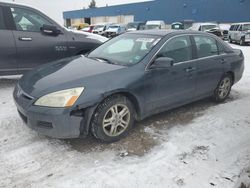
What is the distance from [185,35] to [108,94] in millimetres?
2013

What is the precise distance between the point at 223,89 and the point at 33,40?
3.99 meters

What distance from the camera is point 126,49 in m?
4.73

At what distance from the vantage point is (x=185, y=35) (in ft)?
16.2

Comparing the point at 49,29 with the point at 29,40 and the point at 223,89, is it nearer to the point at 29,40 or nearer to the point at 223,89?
the point at 29,40

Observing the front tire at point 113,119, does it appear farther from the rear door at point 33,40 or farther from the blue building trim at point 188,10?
the blue building trim at point 188,10

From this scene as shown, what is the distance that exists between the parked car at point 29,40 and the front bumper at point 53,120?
8.67 ft

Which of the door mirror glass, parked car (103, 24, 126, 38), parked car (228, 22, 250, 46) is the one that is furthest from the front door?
parked car (103, 24, 126, 38)

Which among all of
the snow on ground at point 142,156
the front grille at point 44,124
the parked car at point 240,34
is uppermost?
the front grille at point 44,124

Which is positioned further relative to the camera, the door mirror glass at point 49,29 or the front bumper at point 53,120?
the door mirror glass at point 49,29

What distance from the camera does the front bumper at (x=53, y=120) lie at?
3455 mm

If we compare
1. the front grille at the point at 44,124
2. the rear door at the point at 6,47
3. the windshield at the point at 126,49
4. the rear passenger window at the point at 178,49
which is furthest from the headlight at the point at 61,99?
the rear door at the point at 6,47

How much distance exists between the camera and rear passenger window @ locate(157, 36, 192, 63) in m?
4.52

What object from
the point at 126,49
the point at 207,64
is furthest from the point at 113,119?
the point at 207,64

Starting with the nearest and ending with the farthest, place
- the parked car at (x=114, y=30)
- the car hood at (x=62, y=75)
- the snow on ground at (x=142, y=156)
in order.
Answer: the snow on ground at (x=142, y=156), the car hood at (x=62, y=75), the parked car at (x=114, y=30)
